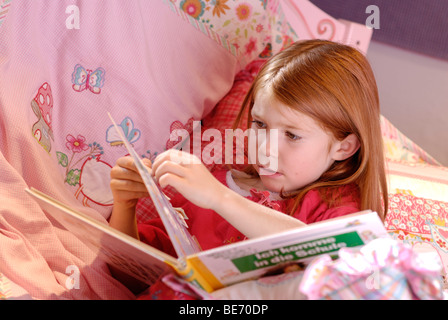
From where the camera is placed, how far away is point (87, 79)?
3.74 feet

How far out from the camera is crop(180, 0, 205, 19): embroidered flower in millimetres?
1293

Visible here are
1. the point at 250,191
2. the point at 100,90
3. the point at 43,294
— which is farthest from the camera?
the point at 100,90

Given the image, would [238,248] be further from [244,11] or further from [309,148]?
[244,11]

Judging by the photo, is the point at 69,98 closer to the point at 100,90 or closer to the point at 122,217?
the point at 100,90

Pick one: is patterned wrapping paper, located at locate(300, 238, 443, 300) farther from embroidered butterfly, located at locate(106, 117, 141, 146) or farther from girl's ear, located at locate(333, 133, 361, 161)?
embroidered butterfly, located at locate(106, 117, 141, 146)

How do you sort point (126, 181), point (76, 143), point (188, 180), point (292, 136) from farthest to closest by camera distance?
point (76, 143) → point (292, 136) → point (126, 181) → point (188, 180)

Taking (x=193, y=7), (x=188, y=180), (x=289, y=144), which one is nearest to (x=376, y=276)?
(x=188, y=180)

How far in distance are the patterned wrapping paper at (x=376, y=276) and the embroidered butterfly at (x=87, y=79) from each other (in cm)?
75

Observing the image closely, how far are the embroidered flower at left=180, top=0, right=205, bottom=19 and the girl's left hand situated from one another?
0.70 m

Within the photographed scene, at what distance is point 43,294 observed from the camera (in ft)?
2.45

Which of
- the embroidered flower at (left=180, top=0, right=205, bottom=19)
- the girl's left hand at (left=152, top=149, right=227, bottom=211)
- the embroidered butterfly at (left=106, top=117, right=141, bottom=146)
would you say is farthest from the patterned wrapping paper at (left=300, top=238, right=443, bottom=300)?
the embroidered flower at (left=180, top=0, right=205, bottom=19)

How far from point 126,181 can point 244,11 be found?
76 cm
